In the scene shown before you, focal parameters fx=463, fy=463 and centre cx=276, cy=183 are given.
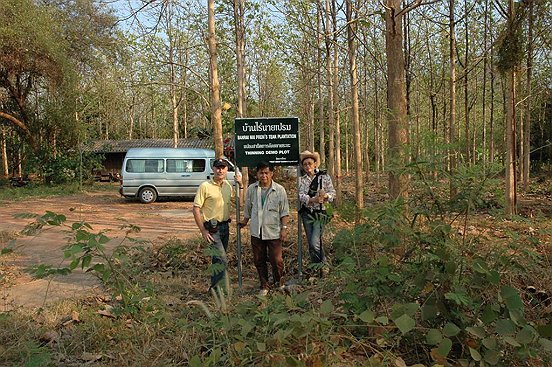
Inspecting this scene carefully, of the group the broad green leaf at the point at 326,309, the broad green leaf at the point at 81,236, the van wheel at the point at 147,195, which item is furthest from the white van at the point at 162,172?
the broad green leaf at the point at 326,309

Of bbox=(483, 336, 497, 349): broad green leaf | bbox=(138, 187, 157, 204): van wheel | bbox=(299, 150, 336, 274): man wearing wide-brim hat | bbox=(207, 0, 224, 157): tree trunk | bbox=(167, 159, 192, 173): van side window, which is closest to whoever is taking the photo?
bbox=(483, 336, 497, 349): broad green leaf

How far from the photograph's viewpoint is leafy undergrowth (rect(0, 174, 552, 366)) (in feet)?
8.73

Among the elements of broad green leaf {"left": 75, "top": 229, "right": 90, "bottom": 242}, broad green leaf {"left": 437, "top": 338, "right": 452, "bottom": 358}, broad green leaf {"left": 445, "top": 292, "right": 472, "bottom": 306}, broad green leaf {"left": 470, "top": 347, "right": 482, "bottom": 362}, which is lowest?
broad green leaf {"left": 470, "top": 347, "right": 482, "bottom": 362}

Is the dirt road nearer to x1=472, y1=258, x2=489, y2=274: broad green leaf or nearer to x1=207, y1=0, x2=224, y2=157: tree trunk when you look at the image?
x1=207, y1=0, x2=224, y2=157: tree trunk

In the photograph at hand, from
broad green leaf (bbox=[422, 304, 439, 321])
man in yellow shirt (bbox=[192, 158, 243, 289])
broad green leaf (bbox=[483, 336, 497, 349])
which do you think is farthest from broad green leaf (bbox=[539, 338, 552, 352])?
man in yellow shirt (bbox=[192, 158, 243, 289])

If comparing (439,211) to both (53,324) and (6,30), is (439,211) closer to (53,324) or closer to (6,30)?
(53,324)

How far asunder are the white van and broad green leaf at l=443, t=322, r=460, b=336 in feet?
48.4

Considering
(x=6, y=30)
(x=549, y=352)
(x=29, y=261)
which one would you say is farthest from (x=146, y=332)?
(x=6, y=30)

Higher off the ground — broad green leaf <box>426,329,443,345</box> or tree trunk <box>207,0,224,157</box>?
tree trunk <box>207,0,224,157</box>

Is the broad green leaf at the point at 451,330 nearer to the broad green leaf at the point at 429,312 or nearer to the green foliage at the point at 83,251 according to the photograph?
the broad green leaf at the point at 429,312

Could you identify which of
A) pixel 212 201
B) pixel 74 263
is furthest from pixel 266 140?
pixel 74 263

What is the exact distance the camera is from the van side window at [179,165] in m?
17.5

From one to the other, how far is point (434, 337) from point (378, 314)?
41 cm

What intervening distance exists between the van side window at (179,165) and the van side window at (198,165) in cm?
15
